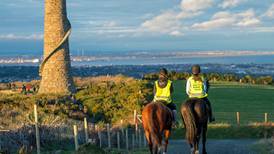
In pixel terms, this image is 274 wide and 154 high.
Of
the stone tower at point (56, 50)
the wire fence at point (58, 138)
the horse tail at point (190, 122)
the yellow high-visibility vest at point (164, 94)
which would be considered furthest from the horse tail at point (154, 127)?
the stone tower at point (56, 50)

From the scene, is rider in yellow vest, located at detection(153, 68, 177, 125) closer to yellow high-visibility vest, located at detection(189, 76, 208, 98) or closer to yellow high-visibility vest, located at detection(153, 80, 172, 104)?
yellow high-visibility vest, located at detection(153, 80, 172, 104)

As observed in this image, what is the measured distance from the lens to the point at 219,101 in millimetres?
43094

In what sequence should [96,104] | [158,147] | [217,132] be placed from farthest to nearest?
[96,104], [217,132], [158,147]

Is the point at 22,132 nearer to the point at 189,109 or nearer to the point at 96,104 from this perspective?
the point at 189,109

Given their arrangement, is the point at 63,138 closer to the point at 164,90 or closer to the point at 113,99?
the point at 164,90

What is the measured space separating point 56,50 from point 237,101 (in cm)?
1691

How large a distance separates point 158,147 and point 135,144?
21.9 ft

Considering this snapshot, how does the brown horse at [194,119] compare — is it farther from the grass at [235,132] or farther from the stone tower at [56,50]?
the stone tower at [56,50]

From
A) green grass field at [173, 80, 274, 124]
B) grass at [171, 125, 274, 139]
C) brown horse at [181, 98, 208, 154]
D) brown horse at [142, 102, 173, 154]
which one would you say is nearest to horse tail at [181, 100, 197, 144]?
brown horse at [181, 98, 208, 154]

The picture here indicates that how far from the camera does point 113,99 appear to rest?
34.7 metres

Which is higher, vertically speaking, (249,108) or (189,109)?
(189,109)

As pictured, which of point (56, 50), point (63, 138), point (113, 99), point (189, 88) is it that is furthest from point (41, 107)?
point (189, 88)

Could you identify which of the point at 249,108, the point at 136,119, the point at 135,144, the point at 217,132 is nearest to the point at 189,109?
the point at 135,144

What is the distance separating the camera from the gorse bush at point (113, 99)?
3014 cm
